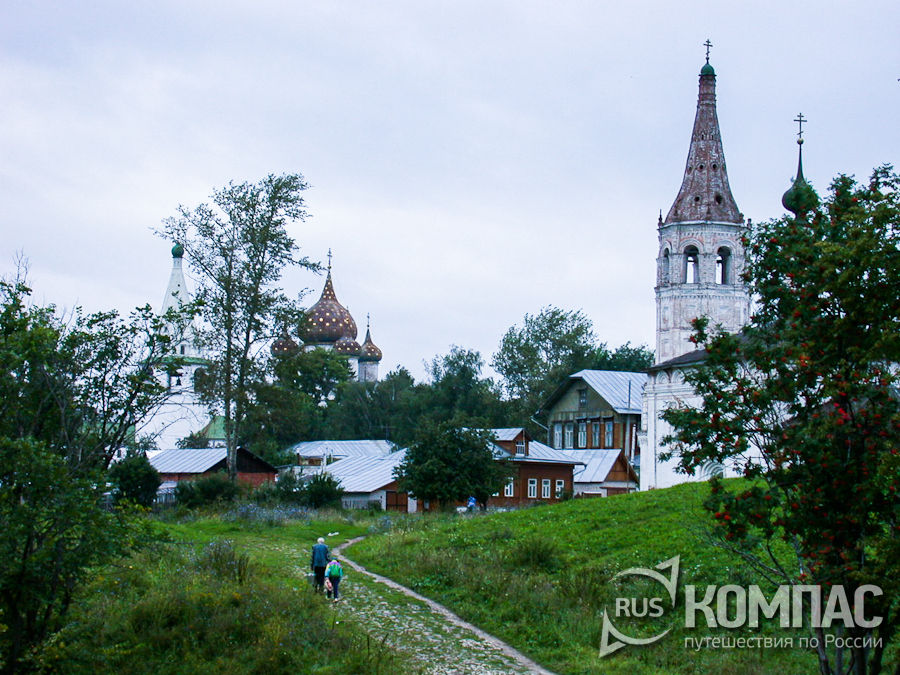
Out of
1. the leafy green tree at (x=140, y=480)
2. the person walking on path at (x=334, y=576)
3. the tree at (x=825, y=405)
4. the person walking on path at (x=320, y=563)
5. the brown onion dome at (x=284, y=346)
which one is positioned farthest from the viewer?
the leafy green tree at (x=140, y=480)

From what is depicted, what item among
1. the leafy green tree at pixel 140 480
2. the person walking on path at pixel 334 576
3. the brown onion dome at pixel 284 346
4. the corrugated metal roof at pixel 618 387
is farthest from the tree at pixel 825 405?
the corrugated metal roof at pixel 618 387

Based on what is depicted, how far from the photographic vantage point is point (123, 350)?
1264 cm

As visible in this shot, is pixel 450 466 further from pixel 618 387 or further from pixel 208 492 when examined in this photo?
pixel 618 387

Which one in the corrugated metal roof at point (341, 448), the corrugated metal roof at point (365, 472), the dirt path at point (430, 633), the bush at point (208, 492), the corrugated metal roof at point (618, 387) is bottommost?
the dirt path at point (430, 633)

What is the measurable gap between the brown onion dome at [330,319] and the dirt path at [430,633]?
72702 millimetres

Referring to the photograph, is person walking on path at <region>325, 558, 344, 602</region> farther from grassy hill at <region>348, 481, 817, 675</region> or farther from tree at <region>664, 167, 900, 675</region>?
tree at <region>664, 167, 900, 675</region>

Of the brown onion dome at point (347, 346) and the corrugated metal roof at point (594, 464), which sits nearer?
the corrugated metal roof at point (594, 464)

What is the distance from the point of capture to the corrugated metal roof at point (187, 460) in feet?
150

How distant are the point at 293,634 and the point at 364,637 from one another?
3.12 ft

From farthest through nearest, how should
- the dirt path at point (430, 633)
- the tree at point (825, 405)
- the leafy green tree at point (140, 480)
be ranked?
1. the leafy green tree at point (140, 480)
2. the dirt path at point (430, 633)
3. the tree at point (825, 405)

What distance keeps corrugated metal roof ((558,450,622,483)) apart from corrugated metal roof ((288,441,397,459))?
16667 millimetres

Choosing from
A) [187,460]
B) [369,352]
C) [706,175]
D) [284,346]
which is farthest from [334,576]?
[369,352]

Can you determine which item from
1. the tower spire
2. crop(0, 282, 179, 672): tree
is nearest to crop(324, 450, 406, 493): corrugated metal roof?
the tower spire

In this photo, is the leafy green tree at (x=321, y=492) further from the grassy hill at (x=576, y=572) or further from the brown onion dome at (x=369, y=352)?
the brown onion dome at (x=369, y=352)
